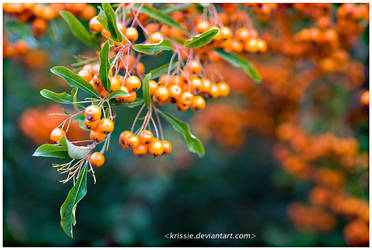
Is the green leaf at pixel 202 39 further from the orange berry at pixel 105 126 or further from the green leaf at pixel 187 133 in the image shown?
the orange berry at pixel 105 126

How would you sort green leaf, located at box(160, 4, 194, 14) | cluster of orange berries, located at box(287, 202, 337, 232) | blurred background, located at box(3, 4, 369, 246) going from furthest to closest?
1. cluster of orange berries, located at box(287, 202, 337, 232)
2. blurred background, located at box(3, 4, 369, 246)
3. green leaf, located at box(160, 4, 194, 14)

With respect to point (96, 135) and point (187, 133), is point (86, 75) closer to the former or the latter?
point (96, 135)

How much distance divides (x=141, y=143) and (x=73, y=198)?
1.21 feet

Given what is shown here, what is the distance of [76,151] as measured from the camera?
4.17 ft

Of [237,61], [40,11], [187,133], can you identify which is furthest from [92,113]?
[40,11]

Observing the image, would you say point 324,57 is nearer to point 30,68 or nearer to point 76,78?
point 76,78

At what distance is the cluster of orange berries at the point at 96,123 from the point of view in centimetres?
124

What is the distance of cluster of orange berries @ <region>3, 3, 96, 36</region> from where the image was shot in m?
2.04

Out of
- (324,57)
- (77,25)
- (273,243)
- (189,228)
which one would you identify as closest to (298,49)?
(324,57)

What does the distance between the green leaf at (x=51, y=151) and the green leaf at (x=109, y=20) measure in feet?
1.69

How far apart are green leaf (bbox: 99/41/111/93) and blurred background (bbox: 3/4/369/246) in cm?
119

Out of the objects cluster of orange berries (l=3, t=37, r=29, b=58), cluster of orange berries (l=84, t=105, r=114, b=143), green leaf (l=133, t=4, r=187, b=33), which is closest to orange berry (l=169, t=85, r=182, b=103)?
cluster of orange berries (l=84, t=105, r=114, b=143)

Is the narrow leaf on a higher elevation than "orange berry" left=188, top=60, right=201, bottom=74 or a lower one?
higher

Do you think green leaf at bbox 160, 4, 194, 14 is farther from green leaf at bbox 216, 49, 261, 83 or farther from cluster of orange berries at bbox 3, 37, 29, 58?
cluster of orange berries at bbox 3, 37, 29, 58
